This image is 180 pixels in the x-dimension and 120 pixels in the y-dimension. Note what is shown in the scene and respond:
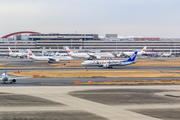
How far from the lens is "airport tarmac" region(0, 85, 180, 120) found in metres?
28.2

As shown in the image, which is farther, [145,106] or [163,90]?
[163,90]

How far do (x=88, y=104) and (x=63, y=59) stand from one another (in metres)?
112

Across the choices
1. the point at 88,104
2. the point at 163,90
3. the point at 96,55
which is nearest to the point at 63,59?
the point at 96,55

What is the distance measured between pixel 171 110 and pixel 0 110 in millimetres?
19959

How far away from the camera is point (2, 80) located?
53125mm

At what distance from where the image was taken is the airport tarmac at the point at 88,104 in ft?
92.4

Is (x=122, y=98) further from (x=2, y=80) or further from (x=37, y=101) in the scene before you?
(x=2, y=80)

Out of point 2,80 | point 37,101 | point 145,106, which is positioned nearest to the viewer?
point 145,106

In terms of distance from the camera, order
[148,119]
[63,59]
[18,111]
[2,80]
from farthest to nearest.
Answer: [63,59] < [2,80] < [18,111] < [148,119]

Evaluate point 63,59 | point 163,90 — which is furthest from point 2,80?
point 63,59

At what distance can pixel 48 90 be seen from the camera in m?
44.8

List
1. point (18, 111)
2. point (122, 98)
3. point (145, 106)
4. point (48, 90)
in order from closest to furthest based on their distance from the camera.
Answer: point (18, 111), point (145, 106), point (122, 98), point (48, 90)

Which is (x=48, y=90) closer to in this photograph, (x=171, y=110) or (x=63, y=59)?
(x=171, y=110)

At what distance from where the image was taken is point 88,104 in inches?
1342
